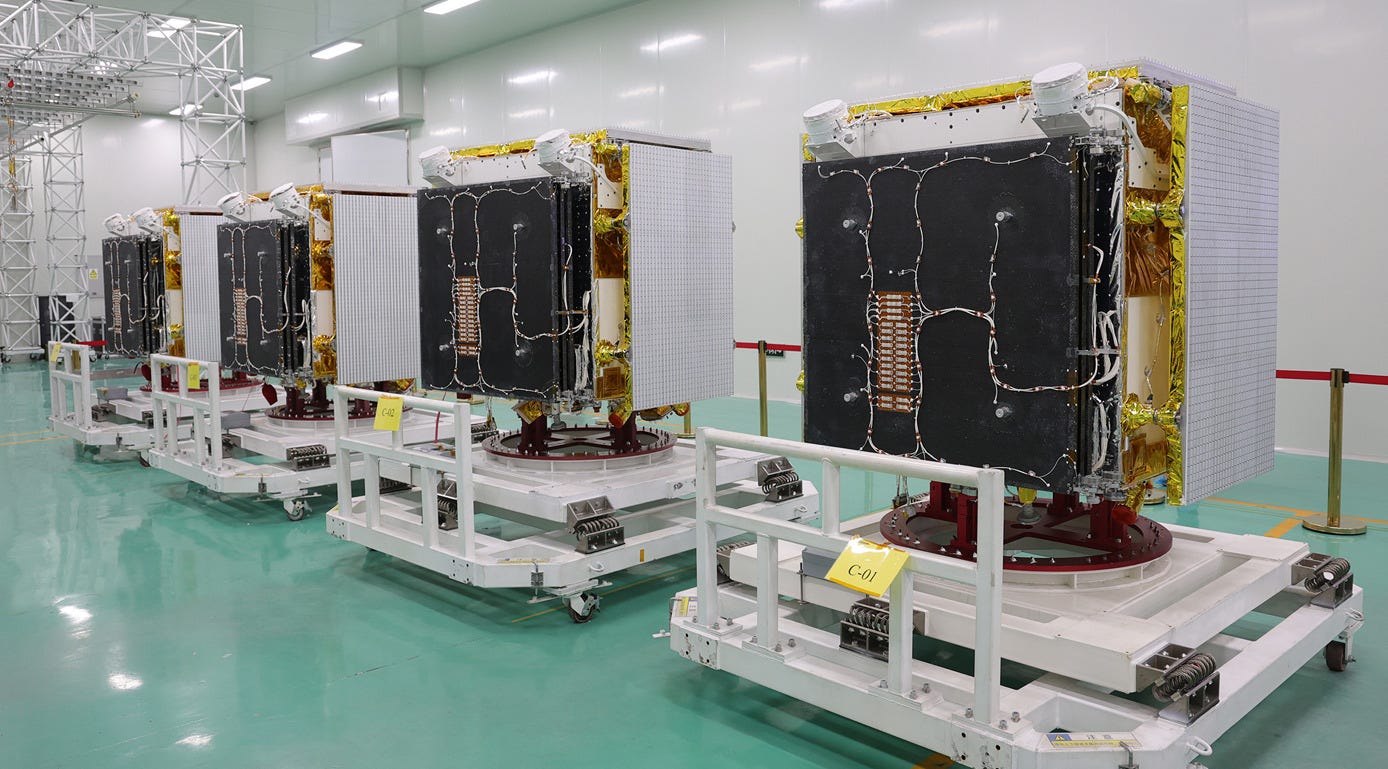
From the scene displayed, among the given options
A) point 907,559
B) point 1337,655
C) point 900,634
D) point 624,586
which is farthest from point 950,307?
point 624,586

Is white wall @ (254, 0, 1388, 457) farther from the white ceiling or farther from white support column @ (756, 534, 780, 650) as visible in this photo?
→ white support column @ (756, 534, 780, 650)

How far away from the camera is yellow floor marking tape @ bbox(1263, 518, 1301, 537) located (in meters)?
7.04

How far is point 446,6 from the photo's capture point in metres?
16.2

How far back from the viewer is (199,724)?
4.39m

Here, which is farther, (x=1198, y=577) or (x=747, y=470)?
(x=747, y=470)

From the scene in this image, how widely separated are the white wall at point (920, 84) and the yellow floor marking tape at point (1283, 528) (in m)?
2.87

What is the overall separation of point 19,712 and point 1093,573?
15.7 feet

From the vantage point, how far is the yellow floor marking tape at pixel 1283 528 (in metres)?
7.04

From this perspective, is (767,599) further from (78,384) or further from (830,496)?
(78,384)

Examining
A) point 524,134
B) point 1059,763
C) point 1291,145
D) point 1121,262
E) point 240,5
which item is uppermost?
point 240,5

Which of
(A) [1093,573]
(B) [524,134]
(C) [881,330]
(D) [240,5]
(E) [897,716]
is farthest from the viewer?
(B) [524,134]

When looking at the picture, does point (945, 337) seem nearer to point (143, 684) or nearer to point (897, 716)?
point (897, 716)

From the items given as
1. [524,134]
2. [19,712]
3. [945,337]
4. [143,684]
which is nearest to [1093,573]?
[945,337]

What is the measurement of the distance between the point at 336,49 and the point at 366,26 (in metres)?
2.39
